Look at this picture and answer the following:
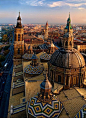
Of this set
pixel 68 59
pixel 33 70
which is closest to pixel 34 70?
pixel 33 70

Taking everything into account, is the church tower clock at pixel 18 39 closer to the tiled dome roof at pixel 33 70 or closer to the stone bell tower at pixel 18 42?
the stone bell tower at pixel 18 42

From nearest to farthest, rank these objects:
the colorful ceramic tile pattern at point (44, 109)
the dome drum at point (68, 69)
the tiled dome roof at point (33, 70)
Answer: the colorful ceramic tile pattern at point (44, 109)
the dome drum at point (68, 69)
the tiled dome roof at point (33, 70)

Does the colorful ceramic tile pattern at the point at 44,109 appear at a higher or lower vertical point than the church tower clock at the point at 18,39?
lower

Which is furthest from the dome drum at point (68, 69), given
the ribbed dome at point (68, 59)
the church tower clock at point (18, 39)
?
the church tower clock at point (18, 39)

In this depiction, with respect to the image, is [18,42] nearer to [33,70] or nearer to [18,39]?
[18,39]

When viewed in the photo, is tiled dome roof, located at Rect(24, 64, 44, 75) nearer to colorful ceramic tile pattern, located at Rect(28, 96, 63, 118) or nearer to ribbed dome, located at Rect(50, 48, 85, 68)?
ribbed dome, located at Rect(50, 48, 85, 68)

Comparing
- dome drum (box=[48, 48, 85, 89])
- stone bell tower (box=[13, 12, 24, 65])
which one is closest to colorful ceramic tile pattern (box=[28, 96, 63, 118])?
dome drum (box=[48, 48, 85, 89])

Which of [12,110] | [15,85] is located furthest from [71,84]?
[15,85]

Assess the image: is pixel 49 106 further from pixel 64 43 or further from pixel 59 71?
pixel 64 43
